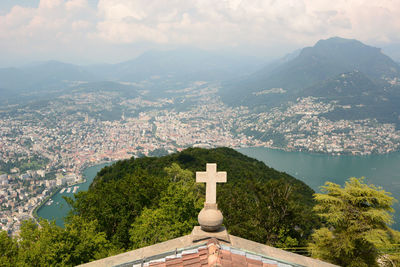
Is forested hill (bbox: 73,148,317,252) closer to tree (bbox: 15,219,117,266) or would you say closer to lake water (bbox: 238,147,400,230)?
tree (bbox: 15,219,117,266)

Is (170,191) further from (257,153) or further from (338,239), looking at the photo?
(257,153)

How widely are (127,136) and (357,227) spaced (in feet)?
361

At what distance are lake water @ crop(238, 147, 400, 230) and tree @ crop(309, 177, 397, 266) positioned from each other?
47.7m

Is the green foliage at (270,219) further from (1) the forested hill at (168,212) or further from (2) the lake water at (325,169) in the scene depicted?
(2) the lake water at (325,169)

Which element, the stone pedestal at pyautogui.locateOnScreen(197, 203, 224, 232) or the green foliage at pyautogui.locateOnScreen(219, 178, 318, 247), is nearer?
the stone pedestal at pyautogui.locateOnScreen(197, 203, 224, 232)

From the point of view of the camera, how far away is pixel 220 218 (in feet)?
12.3

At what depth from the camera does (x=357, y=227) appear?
28.6ft

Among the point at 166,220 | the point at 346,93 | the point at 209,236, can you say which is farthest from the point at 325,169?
the point at 346,93

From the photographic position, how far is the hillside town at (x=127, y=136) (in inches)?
2549

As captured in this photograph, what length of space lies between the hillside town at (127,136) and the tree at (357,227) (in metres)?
44.3

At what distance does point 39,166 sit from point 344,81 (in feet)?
517

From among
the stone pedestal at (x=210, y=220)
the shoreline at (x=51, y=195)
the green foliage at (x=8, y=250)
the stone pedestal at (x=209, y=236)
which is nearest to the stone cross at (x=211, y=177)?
the stone pedestal at (x=210, y=220)

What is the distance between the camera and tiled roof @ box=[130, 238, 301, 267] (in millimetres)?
3268

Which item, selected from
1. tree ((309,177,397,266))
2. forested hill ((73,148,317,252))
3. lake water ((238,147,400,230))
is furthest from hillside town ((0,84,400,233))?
tree ((309,177,397,266))
